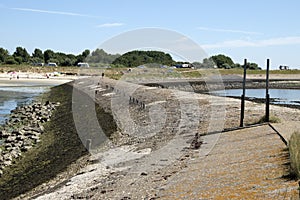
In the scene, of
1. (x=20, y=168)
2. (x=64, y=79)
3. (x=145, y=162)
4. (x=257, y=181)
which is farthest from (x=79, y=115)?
(x=64, y=79)

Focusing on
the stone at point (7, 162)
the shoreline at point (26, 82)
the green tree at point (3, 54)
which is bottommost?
the shoreline at point (26, 82)

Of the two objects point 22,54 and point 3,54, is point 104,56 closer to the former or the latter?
point 3,54

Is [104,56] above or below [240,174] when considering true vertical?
above

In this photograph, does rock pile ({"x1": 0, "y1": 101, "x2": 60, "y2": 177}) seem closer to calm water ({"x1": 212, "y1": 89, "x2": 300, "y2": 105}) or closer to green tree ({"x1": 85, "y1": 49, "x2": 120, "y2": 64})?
green tree ({"x1": 85, "y1": 49, "x2": 120, "y2": 64})

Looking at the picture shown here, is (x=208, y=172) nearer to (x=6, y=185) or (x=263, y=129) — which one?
(x=263, y=129)

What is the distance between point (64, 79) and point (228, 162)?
3829 inches

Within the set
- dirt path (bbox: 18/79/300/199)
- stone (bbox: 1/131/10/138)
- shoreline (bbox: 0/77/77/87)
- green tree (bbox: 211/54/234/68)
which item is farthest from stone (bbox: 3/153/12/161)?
green tree (bbox: 211/54/234/68)

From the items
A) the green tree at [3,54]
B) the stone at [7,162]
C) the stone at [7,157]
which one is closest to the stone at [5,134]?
the stone at [7,157]

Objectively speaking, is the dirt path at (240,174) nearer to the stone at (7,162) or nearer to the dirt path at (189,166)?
the dirt path at (189,166)

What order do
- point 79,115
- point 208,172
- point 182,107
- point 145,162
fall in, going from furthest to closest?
point 79,115 < point 182,107 < point 145,162 < point 208,172

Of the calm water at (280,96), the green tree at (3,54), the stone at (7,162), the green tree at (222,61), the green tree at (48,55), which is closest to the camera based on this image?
the stone at (7,162)

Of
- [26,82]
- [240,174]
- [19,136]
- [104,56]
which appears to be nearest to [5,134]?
[19,136]

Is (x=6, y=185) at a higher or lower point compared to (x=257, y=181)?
lower

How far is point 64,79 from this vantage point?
106000 millimetres
